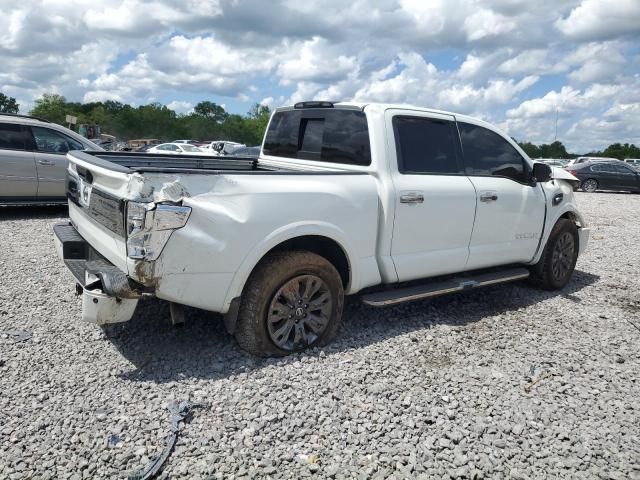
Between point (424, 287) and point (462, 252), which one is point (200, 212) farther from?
point (462, 252)

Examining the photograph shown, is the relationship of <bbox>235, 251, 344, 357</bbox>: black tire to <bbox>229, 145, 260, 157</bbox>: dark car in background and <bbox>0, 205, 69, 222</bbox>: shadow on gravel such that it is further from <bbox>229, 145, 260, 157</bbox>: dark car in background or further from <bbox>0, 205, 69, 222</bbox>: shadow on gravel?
<bbox>229, 145, 260, 157</bbox>: dark car in background

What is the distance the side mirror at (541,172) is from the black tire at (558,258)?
26.9 inches

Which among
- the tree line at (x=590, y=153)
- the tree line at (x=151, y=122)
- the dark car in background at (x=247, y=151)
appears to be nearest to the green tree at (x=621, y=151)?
the tree line at (x=590, y=153)

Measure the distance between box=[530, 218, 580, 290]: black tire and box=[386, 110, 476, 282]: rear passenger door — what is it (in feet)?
5.12

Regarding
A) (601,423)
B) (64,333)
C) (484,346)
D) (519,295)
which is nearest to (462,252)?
(484,346)

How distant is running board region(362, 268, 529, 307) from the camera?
13.3 ft

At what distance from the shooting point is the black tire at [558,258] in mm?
5730

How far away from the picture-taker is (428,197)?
4234 millimetres

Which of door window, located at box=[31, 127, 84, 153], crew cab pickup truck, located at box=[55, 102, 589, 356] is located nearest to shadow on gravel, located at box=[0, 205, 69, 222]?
door window, located at box=[31, 127, 84, 153]

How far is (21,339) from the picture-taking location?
3832 mm

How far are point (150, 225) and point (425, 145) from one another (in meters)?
2.54

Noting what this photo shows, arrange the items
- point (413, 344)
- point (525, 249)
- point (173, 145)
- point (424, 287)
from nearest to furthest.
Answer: point (413, 344) < point (424, 287) < point (525, 249) < point (173, 145)

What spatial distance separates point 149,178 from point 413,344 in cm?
242

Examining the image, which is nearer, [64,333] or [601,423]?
[601,423]
